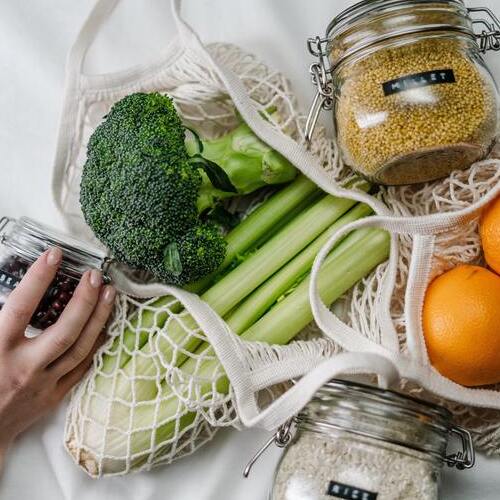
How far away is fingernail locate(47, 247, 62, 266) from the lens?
0.90m

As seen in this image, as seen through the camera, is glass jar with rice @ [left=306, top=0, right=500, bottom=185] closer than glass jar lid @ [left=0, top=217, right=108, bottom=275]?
Yes

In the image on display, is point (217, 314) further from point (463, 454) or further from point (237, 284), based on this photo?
point (463, 454)

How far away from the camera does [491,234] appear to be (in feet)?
2.78

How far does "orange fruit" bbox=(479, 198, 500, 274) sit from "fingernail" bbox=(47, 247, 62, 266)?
1.66ft

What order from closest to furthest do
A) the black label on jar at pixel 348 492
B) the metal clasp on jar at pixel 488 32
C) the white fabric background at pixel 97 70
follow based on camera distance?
the black label on jar at pixel 348 492
the metal clasp on jar at pixel 488 32
the white fabric background at pixel 97 70

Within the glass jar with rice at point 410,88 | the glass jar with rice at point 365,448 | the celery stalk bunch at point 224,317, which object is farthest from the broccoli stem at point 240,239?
the glass jar with rice at point 365,448

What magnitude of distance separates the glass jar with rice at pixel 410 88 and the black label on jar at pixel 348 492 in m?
0.35

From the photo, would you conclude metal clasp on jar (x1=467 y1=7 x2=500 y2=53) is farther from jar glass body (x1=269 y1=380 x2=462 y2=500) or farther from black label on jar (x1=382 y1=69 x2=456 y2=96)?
jar glass body (x1=269 y1=380 x2=462 y2=500)

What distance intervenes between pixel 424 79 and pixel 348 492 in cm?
45

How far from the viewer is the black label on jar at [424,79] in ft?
2.61

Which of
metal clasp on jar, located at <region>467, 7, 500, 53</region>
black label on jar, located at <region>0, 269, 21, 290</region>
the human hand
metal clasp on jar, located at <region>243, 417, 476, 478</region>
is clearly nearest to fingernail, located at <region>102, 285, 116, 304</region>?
the human hand

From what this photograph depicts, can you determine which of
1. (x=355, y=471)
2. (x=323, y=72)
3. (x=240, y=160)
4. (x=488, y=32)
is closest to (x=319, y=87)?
(x=323, y=72)

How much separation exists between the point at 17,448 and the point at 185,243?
40 cm

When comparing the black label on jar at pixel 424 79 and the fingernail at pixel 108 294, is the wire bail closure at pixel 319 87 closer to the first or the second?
the black label on jar at pixel 424 79
